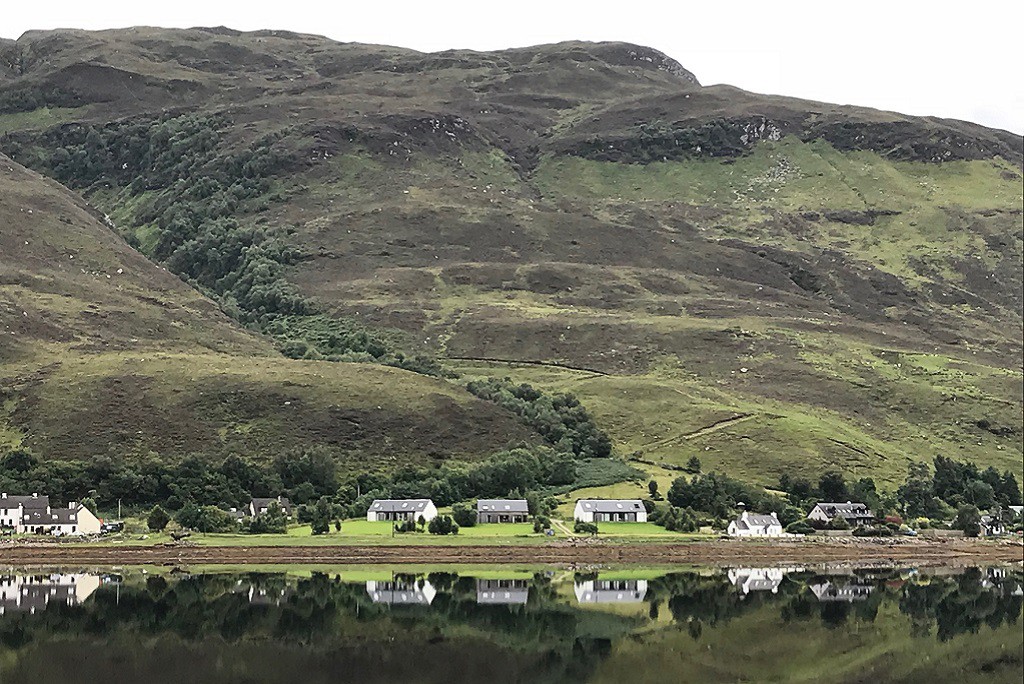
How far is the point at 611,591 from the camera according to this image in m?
90.2

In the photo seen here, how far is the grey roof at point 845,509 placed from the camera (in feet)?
456

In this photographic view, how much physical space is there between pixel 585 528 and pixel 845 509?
107 ft

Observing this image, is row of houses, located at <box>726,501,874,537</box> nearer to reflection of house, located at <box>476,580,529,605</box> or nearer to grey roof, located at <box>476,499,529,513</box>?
grey roof, located at <box>476,499,529,513</box>

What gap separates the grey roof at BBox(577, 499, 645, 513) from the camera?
429ft

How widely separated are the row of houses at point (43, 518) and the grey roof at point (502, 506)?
34.7 metres

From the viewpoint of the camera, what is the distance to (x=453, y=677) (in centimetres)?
5838

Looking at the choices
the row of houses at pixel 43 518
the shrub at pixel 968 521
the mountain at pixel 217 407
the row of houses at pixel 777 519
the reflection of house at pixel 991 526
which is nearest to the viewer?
the row of houses at pixel 43 518

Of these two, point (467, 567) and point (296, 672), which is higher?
point (296, 672)

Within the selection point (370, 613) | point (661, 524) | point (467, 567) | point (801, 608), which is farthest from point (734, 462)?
point (370, 613)

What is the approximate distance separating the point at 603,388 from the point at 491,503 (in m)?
68.4

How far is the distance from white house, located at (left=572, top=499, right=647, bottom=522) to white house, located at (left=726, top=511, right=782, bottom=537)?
8.95 metres

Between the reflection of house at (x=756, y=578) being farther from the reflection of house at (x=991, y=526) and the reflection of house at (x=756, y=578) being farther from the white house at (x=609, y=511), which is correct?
the reflection of house at (x=991, y=526)

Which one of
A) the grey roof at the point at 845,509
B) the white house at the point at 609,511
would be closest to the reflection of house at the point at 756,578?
the white house at the point at 609,511

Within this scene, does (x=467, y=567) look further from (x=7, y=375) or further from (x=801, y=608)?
(x=7, y=375)
